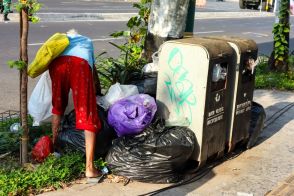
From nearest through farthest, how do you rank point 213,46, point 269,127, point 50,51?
point 50,51, point 213,46, point 269,127

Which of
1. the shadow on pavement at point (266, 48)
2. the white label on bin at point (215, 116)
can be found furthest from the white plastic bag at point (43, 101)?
the shadow on pavement at point (266, 48)

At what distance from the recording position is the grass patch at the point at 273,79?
348 inches

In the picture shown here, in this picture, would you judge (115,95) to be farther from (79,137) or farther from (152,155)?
(152,155)

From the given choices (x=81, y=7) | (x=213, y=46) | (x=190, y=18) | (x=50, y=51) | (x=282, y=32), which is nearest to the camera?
(x=50, y=51)

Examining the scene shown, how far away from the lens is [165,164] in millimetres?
4109

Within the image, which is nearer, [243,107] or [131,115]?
[131,115]

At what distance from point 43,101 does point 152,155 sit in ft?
4.54

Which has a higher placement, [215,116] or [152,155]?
[215,116]

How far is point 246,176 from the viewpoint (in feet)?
15.0

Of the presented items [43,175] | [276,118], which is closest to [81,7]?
[276,118]

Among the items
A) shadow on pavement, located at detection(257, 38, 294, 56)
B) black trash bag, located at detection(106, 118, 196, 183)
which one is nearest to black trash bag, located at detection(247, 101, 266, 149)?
black trash bag, located at detection(106, 118, 196, 183)

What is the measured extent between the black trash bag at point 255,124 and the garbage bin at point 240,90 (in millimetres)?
216

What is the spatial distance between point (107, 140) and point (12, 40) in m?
8.55

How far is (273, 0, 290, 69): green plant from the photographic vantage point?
9.50 m
